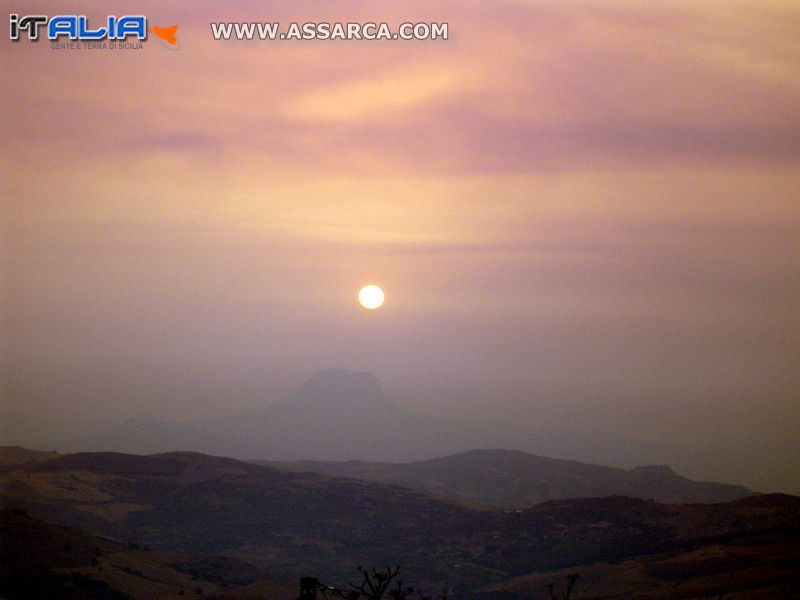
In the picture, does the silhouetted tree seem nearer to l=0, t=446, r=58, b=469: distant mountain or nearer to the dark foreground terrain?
the dark foreground terrain

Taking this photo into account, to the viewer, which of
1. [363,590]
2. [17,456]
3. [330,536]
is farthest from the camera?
[17,456]

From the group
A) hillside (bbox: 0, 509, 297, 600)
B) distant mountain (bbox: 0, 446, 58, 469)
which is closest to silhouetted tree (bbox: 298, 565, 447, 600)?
hillside (bbox: 0, 509, 297, 600)

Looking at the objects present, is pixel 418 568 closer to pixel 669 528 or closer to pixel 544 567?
pixel 544 567

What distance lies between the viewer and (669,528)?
314 ft

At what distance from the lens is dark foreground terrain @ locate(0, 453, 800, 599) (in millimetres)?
72875

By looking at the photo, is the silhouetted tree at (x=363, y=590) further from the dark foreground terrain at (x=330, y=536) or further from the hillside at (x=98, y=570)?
the hillside at (x=98, y=570)

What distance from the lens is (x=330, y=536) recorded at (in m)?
107

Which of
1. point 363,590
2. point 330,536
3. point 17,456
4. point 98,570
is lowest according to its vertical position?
point 98,570

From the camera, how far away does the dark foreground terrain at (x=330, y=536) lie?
72.9 m

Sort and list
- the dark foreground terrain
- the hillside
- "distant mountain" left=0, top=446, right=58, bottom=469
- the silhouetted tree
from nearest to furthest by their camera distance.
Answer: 1. the silhouetted tree
2. the hillside
3. the dark foreground terrain
4. "distant mountain" left=0, top=446, right=58, bottom=469

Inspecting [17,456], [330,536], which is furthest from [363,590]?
[17,456]

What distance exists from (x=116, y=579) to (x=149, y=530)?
115ft

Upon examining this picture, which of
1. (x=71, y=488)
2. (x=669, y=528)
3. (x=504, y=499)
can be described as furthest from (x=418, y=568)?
(x=504, y=499)

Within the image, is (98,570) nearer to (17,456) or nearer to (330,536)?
(330,536)
